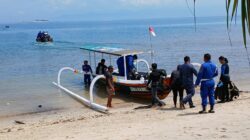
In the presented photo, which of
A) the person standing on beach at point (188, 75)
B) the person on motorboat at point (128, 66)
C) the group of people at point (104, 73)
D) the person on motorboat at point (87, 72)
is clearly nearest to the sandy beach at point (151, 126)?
the person standing on beach at point (188, 75)

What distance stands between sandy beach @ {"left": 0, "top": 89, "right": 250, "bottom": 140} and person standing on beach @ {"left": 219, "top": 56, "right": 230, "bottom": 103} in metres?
0.57

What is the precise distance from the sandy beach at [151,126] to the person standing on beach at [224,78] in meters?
0.57

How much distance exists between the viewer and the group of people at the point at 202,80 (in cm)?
930

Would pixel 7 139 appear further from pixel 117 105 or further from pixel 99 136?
pixel 117 105

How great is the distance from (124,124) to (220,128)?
7.71 ft

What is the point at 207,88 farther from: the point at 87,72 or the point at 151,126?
the point at 87,72

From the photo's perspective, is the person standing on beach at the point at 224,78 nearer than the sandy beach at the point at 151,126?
No

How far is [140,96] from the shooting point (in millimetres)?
14328

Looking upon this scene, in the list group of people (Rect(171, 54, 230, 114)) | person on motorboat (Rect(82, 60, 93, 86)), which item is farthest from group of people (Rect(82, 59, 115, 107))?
group of people (Rect(171, 54, 230, 114))

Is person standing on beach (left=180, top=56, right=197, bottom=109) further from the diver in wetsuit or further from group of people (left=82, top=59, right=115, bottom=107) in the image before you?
the diver in wetsuit

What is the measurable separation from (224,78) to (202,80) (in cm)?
224

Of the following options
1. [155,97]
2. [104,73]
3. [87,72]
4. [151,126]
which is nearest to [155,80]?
[155,97]

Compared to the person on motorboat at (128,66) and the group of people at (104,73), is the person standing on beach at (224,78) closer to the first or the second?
the group of people at (104,73)

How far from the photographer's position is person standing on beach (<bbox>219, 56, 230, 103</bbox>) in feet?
36.0
